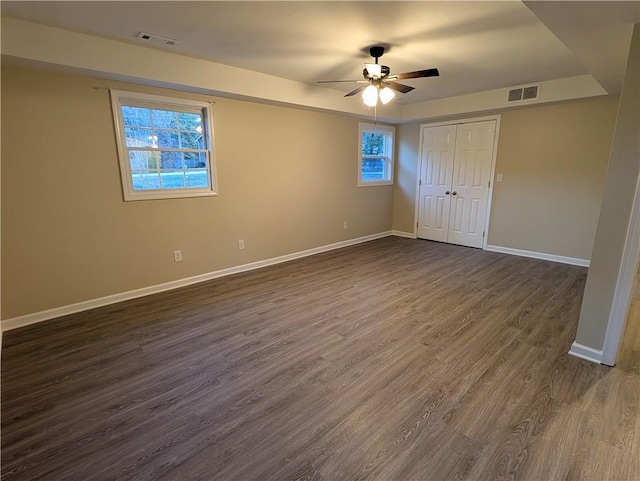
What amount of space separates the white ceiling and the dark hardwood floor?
93.0 inches

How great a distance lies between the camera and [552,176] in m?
4.82

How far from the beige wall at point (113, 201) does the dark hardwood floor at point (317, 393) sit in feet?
1.57

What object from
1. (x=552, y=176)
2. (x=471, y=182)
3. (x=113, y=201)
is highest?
(x=552, y=176)

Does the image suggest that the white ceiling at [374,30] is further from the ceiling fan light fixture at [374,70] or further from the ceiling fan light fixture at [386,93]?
the ceiling fan light fixture at [386,93]

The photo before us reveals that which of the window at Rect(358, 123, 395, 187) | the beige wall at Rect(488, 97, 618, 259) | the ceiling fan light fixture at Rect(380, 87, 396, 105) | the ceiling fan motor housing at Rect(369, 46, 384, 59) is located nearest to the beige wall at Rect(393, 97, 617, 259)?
the beige wall at Rect(488, 97, 618, 259)

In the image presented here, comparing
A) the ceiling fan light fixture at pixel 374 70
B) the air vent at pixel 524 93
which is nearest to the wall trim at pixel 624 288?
the ceiling fan light fixture at pixel 374 70

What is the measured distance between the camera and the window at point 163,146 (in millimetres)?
3453

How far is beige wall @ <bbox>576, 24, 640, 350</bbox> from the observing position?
2164 mm

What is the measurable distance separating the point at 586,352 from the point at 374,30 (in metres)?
3.10

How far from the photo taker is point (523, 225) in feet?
17.0

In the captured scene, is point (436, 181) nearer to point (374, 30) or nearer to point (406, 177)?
point (406, 177)

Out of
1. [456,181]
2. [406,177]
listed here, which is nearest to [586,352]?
[456,181]

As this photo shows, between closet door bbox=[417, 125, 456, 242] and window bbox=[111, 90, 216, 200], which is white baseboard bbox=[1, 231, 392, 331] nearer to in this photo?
window bbox=[111, 90, 216, 200]

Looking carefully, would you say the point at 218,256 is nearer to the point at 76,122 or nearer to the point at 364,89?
the point at 76,122
